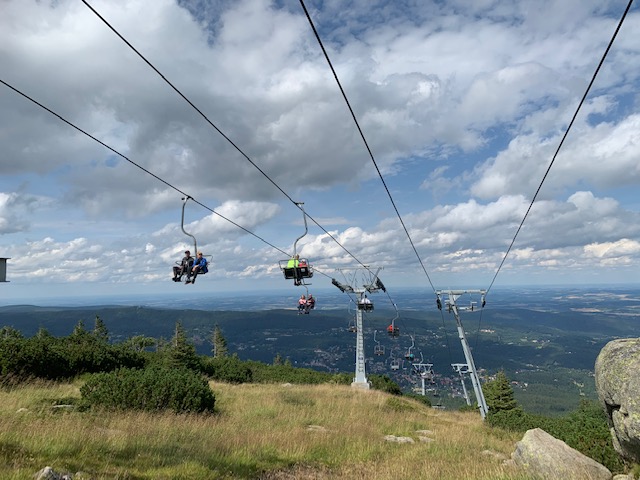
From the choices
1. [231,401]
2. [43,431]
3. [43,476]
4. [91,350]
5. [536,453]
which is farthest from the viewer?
[91,350]

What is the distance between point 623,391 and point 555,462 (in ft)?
7.42

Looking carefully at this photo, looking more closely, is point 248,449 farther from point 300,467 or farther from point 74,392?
point 74,392

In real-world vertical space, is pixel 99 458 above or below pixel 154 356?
above

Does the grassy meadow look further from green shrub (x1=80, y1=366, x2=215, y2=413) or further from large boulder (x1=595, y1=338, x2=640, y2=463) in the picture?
large boulder (x1=595, y1=338, x2=640, y2=463)

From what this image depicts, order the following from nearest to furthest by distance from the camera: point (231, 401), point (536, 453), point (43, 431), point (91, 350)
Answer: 1. point (43, 431)
2. point (536, 453)
3. point (231, 401)
4. point (91, 350)

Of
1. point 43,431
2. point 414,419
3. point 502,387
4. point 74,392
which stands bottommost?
point 502,387

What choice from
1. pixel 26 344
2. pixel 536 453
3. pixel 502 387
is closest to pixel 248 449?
pixel 536 453

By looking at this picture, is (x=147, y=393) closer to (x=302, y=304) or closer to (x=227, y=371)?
(x=302, y=304)

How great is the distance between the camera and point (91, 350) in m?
25.6

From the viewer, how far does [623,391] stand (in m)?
9.05

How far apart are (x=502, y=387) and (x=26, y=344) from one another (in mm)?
51794

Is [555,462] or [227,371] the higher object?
[555,462]

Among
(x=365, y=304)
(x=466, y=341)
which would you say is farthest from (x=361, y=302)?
(x=466, y=341)

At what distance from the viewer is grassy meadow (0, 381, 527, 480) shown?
7.62m
